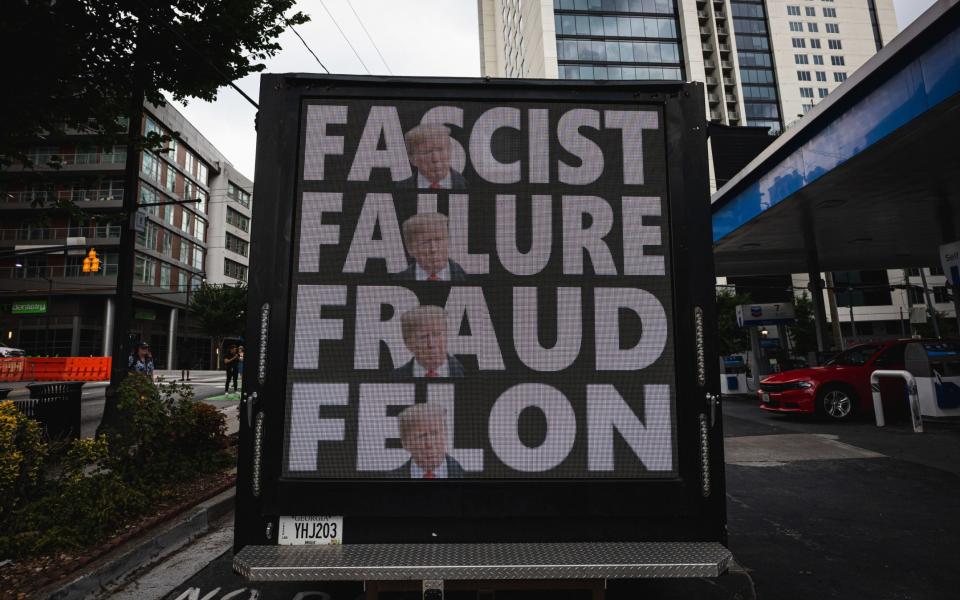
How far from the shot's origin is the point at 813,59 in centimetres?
9150

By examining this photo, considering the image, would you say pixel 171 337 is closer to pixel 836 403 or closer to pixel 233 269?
pixel 233 269

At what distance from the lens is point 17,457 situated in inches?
178

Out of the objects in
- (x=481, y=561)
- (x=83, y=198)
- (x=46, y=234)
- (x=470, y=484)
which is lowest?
(x=481, y=561)

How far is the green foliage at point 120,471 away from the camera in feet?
14.5

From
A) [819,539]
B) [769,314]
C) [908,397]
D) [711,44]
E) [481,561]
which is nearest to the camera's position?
[481,561]

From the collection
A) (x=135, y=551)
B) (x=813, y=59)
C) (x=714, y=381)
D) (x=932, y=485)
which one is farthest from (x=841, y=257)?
(x=813, y=59)

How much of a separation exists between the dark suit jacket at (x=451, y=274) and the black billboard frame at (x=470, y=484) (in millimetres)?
598

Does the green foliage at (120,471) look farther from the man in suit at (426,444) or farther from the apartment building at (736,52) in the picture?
the apartment building at (736,52)

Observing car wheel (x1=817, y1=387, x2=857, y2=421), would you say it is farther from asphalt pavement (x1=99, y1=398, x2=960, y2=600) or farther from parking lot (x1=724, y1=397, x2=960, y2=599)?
asphalt pavement (x1=99, y1=398, x2=960, y2=600)

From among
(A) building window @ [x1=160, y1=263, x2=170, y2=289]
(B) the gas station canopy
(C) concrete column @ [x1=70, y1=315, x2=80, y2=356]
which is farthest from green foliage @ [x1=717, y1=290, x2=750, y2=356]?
(C) concrete column @ [x1=70, y1=315, x2=80, y2=356]

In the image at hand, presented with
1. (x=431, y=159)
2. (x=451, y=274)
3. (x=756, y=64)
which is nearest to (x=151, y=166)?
(x=431, y=159)

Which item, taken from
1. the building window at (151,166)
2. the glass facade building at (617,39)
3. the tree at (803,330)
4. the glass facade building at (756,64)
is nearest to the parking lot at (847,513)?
the building window at (151,166)

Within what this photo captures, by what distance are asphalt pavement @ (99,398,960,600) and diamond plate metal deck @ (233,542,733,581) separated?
3.00ft

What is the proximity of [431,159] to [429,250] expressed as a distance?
51cm
